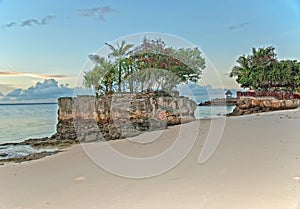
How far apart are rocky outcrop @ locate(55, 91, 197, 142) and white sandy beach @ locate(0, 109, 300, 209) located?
4.97 meters

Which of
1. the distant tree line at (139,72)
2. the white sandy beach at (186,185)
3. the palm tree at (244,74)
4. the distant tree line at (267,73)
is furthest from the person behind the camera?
the palm tree at (244,74)

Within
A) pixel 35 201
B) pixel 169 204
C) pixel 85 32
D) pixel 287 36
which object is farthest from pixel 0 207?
pixel 287 36

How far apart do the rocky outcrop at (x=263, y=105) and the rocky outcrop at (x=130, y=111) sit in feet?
7.95

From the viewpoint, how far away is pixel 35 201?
198 cm

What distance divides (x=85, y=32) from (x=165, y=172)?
1.54 m

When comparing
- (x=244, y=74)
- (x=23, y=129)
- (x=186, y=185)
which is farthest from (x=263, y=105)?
(x=186, y=185)

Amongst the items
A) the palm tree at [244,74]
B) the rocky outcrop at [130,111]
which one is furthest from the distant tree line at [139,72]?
the palm tree at [244,74]

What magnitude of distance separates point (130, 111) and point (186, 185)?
22.0 ft

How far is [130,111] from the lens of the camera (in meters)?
8.59

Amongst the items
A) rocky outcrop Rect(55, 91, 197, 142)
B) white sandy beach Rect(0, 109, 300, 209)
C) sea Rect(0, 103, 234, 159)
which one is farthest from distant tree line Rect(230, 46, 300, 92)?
white sandy beach Rect(0, 109, 300, 209)

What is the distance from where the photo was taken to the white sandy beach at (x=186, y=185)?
1661mm

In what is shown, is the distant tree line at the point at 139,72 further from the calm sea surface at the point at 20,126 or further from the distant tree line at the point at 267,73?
the distant tree line at the point at 267,73

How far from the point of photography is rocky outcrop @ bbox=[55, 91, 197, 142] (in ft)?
27.1

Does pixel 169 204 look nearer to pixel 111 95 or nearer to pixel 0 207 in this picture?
pixel 0 207
